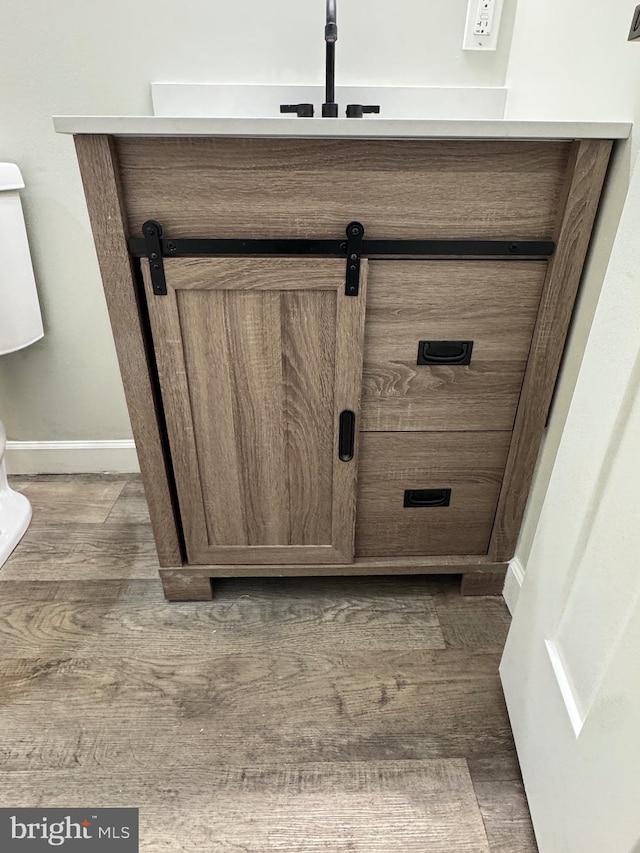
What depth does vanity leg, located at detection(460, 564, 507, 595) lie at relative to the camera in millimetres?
1143

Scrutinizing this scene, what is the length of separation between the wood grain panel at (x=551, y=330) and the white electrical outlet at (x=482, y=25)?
0.60 metres

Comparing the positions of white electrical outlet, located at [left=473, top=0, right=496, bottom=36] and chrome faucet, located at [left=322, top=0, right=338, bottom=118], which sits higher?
white electrical outlet, located at [left=473, top=0, right=496, bottom=36]

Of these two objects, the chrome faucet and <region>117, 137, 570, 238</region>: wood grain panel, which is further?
the chrome faucet

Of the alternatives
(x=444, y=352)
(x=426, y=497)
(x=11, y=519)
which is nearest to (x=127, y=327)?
(x=444, y=352)

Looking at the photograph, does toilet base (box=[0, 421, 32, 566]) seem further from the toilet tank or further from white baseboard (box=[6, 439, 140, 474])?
the toilet tank

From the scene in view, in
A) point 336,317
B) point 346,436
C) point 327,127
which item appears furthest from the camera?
point 346,436

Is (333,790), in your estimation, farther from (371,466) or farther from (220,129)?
(220,129)

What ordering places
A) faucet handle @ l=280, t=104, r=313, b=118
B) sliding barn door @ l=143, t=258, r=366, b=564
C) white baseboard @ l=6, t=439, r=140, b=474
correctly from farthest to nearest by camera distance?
white baseboard @ l=6, t=439, r=140, b=474
faucet handle @ l=280, t=104, r=313, b=118
sliding barn door @ l=143, t=258, r=366, b=564

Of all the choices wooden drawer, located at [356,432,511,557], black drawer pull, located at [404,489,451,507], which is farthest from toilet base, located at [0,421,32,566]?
black drawer pull, located at [404,489,451,507]

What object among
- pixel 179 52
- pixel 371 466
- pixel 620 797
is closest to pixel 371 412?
pixel 371 466

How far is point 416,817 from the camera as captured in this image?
793mm

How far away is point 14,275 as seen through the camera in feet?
4.08

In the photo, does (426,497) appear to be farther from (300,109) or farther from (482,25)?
(482,25)

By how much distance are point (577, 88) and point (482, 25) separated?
396 mm
